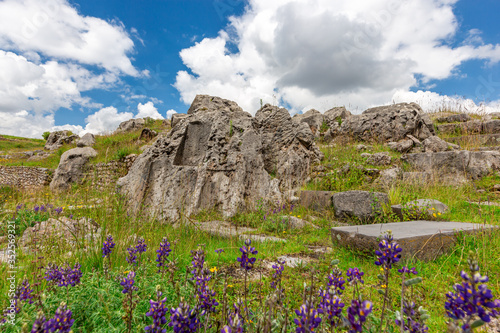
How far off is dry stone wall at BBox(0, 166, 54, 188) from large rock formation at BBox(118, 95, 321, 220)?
9.23 meters

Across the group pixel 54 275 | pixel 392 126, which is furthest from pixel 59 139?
pixel 392 126

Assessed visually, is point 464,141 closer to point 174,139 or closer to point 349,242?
point 349,242

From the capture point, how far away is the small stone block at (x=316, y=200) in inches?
232

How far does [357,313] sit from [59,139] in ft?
73.0

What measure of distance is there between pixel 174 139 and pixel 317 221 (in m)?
4.24

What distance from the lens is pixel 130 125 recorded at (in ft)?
54.8

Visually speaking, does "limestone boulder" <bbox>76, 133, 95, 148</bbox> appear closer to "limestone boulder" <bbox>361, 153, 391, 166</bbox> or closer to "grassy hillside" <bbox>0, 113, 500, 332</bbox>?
"grassy hillside" <bbox>0, 113, 500, 332</bbox>

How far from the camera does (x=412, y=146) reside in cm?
814

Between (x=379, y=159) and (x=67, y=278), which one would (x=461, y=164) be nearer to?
(x=379, y=159)

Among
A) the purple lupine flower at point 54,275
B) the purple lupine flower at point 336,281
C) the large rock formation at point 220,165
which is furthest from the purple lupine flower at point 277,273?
the large rock formation at point 220,165

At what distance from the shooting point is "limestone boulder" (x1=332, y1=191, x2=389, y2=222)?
5025 mm

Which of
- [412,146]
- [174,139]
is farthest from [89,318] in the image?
[412,146]

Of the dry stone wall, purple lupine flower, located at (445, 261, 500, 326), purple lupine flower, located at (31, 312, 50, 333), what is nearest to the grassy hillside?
purple lupine flower, located at (31, 312, 50, 333)

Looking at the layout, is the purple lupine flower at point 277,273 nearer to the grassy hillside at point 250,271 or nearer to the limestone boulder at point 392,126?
the grassy hillside at point 250,271
